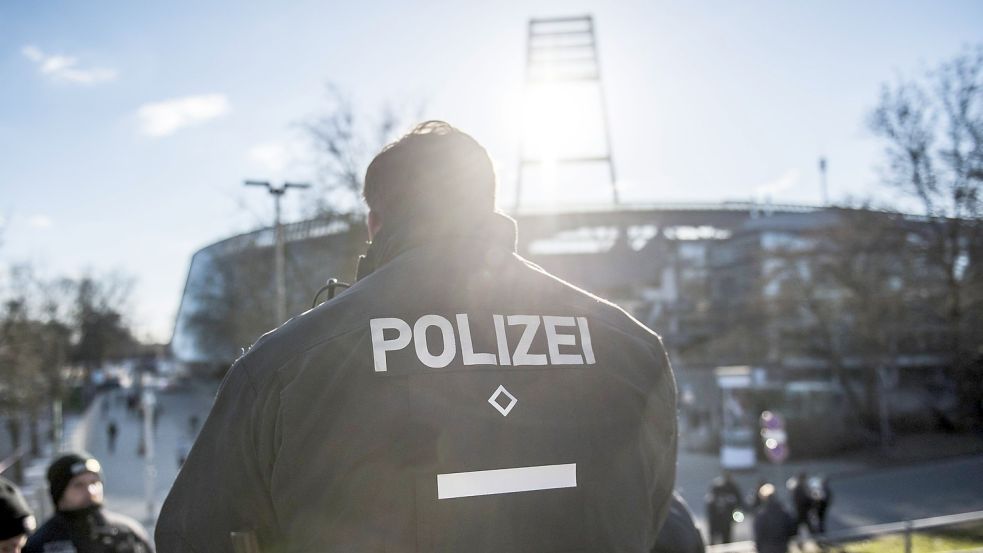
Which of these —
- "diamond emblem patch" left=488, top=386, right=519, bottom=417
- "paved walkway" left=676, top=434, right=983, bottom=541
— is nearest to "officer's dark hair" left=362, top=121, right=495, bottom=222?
"diamond emblem patch" left=488, top=386, right=519, bottom=417

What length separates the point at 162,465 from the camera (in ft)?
111

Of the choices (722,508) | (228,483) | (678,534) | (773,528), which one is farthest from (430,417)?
(722,508)

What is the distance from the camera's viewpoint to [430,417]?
1492 millimetres

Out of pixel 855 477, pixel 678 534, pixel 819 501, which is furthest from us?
pixel 855 477

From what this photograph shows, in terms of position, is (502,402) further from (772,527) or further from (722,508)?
(722,508)

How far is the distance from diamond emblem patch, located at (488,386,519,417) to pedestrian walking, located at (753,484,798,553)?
1102cm

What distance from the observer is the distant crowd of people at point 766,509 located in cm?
1184

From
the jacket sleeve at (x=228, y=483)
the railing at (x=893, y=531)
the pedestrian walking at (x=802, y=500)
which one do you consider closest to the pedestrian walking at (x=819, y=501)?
the pedestrian walking at (x=802, y=500)

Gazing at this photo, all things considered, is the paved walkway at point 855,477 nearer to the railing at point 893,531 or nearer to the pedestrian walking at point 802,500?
the pedestrian walking at point 802,500

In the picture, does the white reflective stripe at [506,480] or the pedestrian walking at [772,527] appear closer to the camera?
the white reflective stripe at [506,480]

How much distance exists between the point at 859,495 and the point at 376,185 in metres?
24.4

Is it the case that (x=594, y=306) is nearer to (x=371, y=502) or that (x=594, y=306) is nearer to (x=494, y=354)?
(x=494, y=354)

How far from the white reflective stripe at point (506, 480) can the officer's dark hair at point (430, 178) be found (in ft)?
1.63

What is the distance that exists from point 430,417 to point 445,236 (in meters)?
0.37
